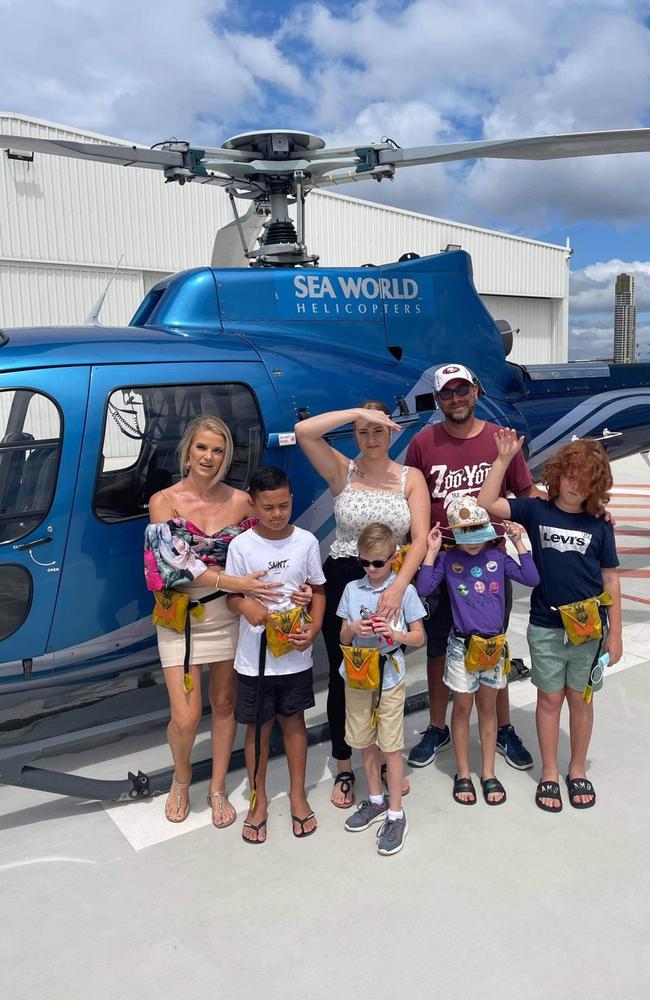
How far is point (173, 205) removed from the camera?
1708 cm

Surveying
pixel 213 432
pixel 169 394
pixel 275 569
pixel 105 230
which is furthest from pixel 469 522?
pixel 105 230

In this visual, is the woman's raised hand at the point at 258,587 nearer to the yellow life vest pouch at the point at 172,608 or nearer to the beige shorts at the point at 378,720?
the yellow life vest pouch at the point at 172,608

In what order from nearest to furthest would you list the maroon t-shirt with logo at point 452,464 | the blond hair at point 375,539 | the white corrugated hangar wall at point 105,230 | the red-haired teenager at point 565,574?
the blond hair at point 375,539
the red-haired teenager at point 565,574
the maroon t-shirt with logo at point 452,464
the white corrugated hangar wall at point 105,230

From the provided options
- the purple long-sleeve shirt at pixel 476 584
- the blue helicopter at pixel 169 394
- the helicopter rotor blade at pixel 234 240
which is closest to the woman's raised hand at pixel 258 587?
the purple long-sleeve shirt at pixel 476 584

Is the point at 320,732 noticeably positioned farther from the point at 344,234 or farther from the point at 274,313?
the point at 344,234

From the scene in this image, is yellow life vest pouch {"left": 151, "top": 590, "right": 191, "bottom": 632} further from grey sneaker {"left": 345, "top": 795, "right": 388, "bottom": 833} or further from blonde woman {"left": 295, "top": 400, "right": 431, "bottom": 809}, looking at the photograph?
grey sneaker {"left": 345, "top": 795, "right": 388, "bottom": 833}

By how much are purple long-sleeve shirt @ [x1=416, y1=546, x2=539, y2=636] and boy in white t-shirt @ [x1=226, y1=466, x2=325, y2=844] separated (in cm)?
51

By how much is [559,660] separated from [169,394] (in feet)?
6.77

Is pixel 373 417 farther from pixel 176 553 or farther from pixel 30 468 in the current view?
pixel 30 468

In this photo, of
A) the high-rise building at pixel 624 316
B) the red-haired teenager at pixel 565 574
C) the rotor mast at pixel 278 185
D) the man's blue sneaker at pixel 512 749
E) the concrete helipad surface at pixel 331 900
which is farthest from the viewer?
the high-rise building at pixel 624 316

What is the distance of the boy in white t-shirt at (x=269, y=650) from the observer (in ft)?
9.36

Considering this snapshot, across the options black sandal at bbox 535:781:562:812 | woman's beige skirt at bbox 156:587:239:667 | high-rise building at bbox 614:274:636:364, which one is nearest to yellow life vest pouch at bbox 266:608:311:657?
woman's beige skirt at bbox 156:587:239:667

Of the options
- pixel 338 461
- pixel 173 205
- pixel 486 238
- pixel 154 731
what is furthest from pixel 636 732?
pixel 486 238

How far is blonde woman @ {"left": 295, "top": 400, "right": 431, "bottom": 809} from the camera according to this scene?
9.74 feet
